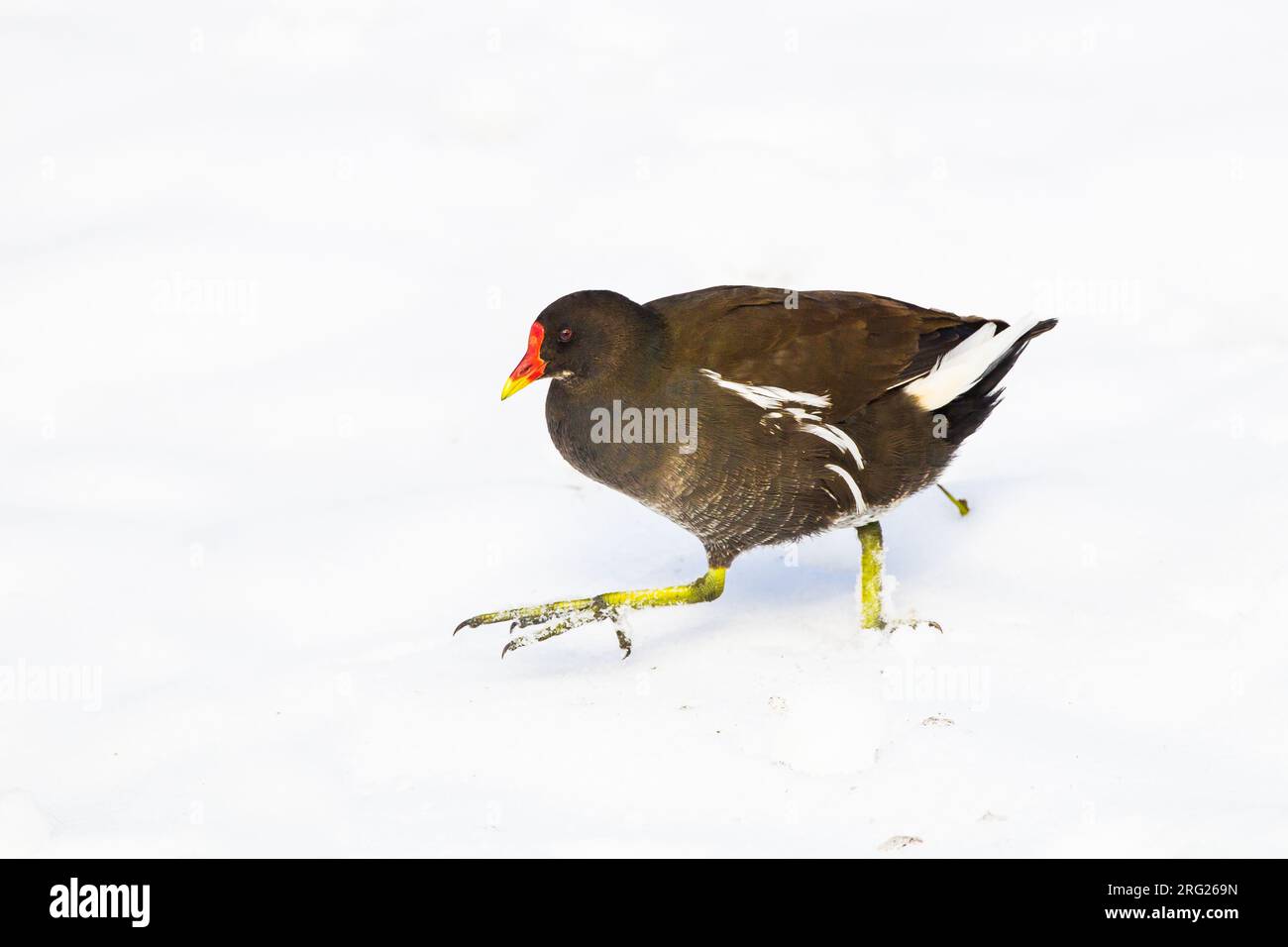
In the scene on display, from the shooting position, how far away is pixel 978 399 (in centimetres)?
459

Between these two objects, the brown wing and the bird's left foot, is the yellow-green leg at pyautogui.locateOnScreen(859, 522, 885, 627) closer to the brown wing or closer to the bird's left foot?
the bird's left foot

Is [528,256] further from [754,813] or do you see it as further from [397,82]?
[754,813]

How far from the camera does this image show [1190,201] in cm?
743

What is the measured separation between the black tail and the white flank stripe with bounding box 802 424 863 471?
13.8 inches

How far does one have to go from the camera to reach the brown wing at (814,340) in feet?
14.4

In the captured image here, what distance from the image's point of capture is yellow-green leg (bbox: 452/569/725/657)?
464cm

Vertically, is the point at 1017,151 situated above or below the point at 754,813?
above

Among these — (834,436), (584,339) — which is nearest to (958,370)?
(834,436)

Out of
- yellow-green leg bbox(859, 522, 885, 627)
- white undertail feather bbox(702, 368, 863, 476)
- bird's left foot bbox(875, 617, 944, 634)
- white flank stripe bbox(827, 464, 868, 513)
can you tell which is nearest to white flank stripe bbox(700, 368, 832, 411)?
white undertail feather bbox(702, 368, 863, 476)

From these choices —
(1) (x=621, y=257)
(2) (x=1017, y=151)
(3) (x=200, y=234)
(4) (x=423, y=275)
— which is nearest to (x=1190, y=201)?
(2) (x=1017, y=151)

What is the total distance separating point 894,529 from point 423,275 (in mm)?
2999

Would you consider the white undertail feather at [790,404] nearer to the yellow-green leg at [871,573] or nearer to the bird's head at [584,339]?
the bird's head at [584,339]

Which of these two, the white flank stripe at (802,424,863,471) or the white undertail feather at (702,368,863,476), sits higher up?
the white undertail feather at (702,368,863,476)

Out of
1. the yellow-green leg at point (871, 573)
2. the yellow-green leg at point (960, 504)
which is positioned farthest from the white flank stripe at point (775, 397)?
the yellow-green leg at point (960, 504)
